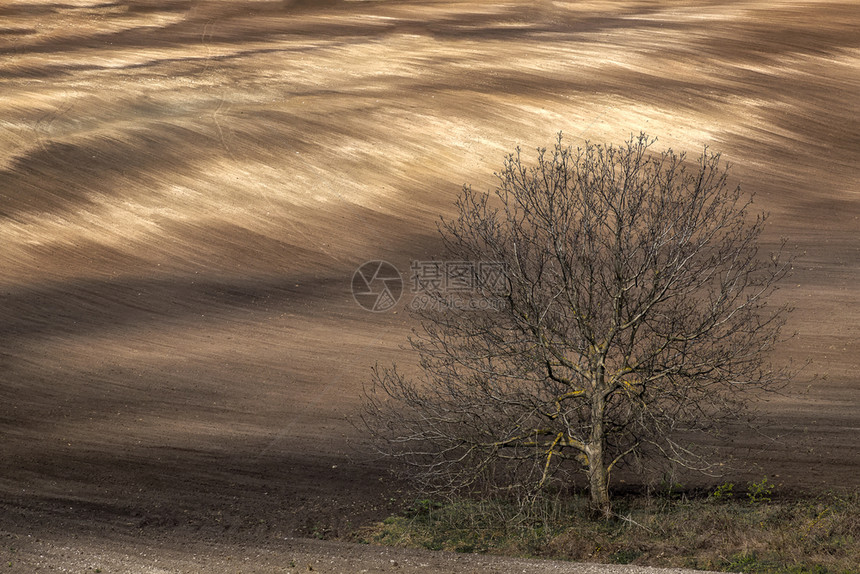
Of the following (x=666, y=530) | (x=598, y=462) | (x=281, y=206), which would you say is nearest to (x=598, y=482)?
(x=598, y=462)

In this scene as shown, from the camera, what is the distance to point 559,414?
14273 mm

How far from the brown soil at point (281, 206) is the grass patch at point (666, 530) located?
988 millimetres

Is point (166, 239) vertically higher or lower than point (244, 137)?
lower

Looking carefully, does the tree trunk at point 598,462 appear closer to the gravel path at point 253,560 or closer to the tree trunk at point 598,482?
the tree trunk at point 598,482

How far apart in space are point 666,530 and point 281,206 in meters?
18.9

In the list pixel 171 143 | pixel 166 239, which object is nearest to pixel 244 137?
pixel 171 143

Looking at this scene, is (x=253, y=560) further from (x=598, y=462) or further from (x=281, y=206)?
(x=281, y=206)

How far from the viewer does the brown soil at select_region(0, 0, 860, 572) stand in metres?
16.9

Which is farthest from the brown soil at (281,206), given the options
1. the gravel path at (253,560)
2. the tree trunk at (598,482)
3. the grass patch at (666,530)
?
the tree trunk at (598,482)

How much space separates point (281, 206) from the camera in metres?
29.8

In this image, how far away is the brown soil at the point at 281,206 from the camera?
16906 mm

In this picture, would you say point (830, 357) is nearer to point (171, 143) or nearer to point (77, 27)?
point (171, 143)

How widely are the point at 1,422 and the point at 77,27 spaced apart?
92.7 feet

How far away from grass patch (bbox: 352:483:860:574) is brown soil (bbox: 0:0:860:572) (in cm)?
99
